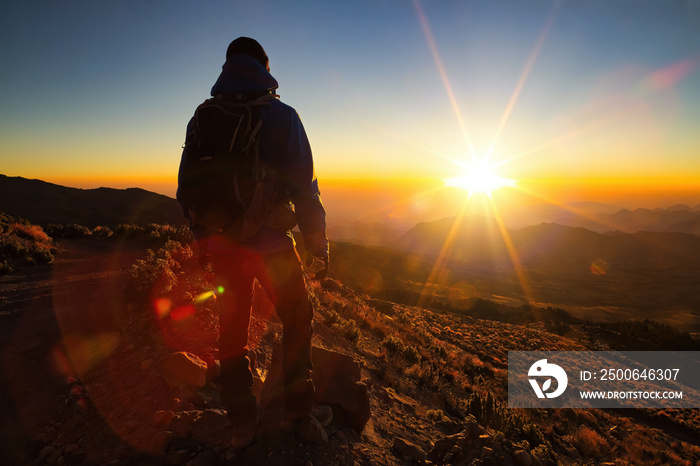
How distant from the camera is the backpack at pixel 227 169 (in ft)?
5.93

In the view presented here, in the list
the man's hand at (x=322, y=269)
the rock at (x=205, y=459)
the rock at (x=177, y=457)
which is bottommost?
the rock at (x=177, y=457)

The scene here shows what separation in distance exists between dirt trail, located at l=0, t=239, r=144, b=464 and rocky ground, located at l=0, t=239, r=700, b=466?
18 mm

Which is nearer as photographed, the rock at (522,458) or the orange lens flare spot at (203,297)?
the rock at (522,458)

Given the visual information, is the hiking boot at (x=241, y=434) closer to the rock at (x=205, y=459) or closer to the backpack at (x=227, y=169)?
the rock at (x=205, y=459)

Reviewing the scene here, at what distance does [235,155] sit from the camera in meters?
1.81

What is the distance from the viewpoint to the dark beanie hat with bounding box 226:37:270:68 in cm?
214

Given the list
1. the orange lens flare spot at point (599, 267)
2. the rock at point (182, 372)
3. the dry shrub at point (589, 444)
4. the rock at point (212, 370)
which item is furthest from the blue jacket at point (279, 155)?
the orange lens flare spot at point (599, 267)

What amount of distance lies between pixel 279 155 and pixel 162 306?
4.31m

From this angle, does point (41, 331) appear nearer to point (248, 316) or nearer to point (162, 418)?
point (162, 418)

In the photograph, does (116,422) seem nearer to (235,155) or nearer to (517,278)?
(235,155)

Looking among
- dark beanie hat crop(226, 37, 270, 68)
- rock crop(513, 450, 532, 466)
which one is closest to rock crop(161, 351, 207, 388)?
dark beanie hat crop(226, 37, 270, 68)

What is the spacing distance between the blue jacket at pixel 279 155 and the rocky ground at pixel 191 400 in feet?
5.51

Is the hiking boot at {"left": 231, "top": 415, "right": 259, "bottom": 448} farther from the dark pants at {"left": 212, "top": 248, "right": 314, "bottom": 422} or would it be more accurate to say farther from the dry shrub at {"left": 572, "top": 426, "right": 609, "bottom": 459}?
the dry shrub at {"left": 572, "top": 426, "right": 609, "bottom": 459}

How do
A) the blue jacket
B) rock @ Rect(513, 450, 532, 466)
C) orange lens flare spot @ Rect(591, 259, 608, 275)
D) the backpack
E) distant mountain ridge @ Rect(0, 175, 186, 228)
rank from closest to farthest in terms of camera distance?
the backpack → the blue jacket → rock @ Rect(513, 450, 532, 466) → distant mountain ridge @ Rect(0, 175, 186, 228) → orange lens flare spot @ Rect(591, 259, 608, 275)
